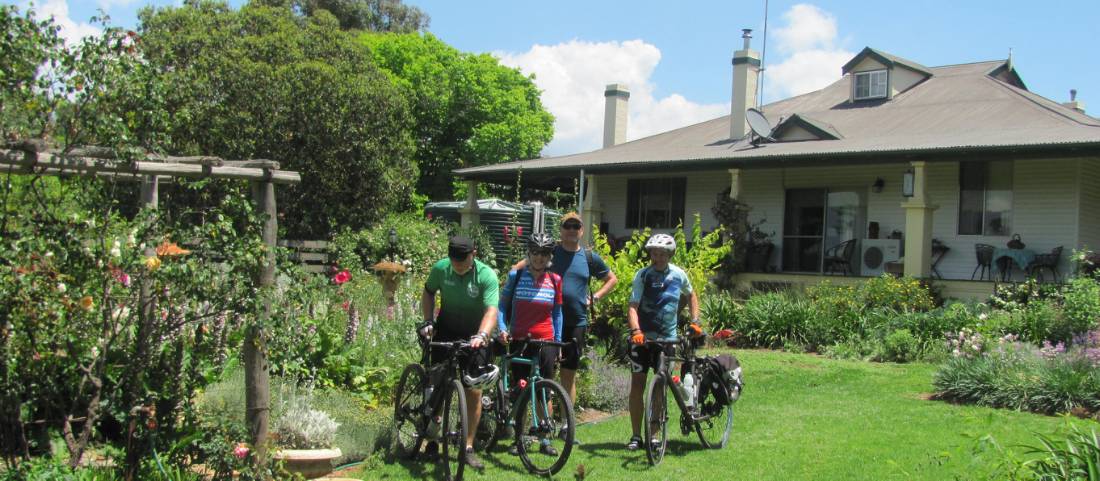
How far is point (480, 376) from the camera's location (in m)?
6.41

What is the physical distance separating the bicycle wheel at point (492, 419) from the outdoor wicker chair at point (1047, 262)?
39.7 feet

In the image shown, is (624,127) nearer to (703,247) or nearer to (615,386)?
(703,247)

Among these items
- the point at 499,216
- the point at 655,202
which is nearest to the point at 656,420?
the point at 655,202

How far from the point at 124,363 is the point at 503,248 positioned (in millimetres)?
17797

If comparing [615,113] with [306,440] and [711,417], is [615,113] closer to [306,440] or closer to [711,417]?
[711,417]

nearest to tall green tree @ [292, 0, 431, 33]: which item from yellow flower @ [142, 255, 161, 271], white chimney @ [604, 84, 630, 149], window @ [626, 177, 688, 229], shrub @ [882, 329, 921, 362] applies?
white chimney @ [604, 84, 630, 149]

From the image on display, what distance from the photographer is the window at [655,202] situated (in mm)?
22125

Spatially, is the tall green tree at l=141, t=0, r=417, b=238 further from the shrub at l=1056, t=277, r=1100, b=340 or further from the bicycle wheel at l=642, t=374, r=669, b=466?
the bicycle wheel at l=642, t=374, r=669, b=466

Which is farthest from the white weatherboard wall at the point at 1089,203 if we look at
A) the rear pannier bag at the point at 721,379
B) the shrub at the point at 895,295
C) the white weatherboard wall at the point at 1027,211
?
the rear pannier bag at the point at 721,379

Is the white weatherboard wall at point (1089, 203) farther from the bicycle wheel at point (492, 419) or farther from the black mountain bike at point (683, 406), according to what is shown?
the bicycle wheel at point (492, 419)

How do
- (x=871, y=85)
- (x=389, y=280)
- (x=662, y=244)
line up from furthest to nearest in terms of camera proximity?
1. (x=871, y=85)
2. (x=389, y=280)
3. (x=662, y=244)

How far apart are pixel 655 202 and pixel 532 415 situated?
1614 cm

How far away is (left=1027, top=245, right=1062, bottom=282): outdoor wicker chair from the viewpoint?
15.9 meters

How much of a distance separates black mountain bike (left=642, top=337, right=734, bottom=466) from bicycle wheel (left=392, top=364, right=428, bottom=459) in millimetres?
1613
